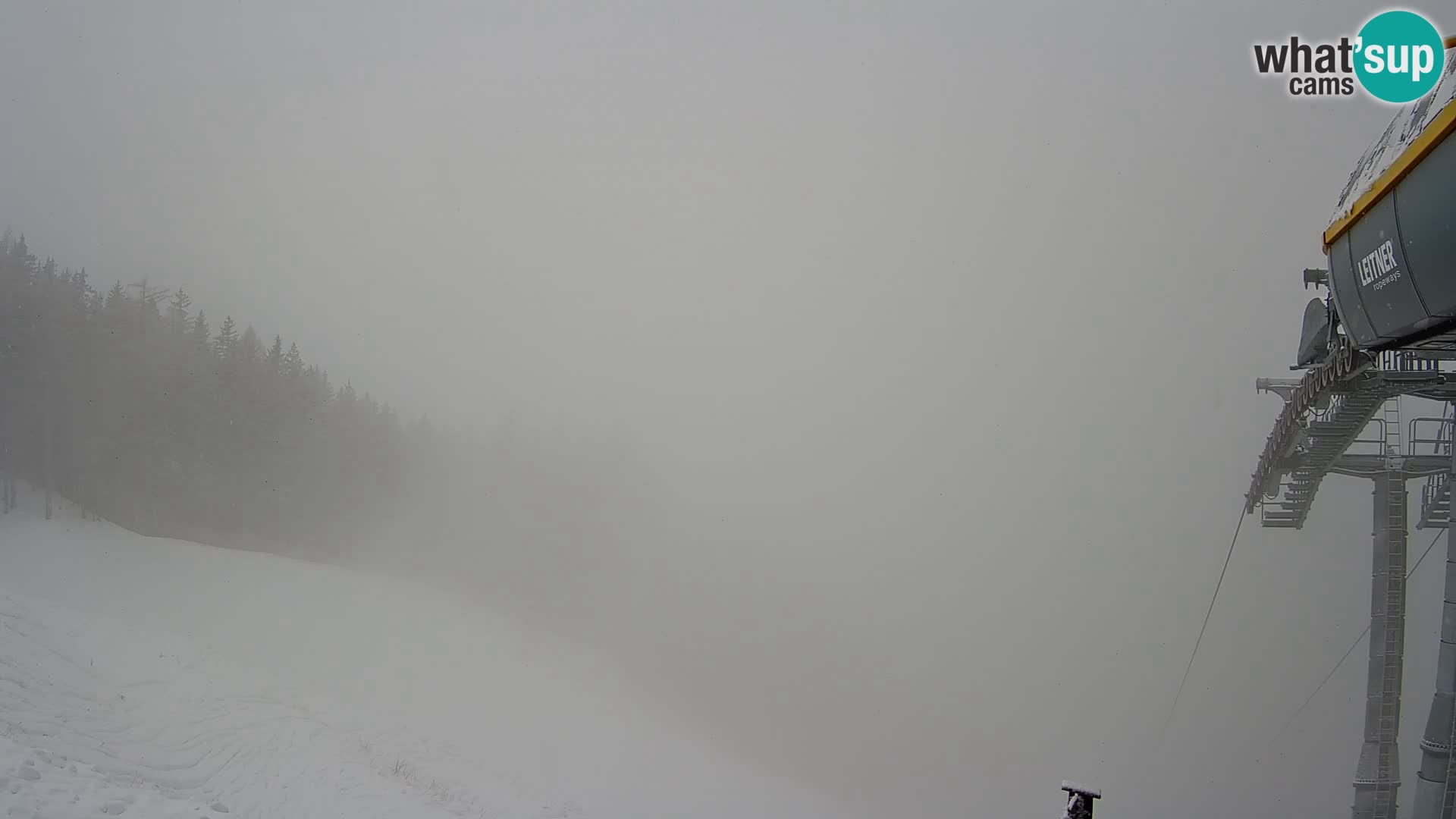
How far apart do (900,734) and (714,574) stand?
25900mm

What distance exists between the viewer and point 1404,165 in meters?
6.13

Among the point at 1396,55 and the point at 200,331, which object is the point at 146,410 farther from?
the point at 1396,55

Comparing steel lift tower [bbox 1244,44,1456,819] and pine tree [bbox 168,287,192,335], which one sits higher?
pine tree [bbox 168,287,192,335]

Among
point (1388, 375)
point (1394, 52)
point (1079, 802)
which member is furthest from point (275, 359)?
point (1394, 52)

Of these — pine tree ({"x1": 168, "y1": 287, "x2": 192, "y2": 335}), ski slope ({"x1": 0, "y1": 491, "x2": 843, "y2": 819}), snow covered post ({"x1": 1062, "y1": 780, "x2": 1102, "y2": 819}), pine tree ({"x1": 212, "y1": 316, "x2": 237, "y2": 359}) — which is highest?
pine tree ({"x1": 168, "y1": 287, "x2": 192, "y2": 335})

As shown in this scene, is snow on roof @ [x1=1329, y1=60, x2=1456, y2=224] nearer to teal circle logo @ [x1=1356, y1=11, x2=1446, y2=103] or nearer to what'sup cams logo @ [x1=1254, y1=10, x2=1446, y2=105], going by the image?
what'sup cams logo @ [x1=1254, y1=10, x2=1446, y2=105]

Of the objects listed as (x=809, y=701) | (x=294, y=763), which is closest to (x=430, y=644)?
(x=294, y=763)

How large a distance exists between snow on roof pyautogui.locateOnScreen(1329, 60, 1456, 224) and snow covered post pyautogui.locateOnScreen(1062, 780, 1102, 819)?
6.49 meters

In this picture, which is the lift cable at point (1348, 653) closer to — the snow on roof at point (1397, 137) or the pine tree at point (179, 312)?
the snow on roof at point (1397, 137)

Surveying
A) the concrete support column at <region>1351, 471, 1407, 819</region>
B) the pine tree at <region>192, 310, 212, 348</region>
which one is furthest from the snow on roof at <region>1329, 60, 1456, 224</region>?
the pine tree at <region>192, 310, 212, 348</region>

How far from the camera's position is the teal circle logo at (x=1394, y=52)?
1223 cm

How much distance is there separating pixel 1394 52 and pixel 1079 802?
1641cm

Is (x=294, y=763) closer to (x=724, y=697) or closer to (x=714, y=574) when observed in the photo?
(x=724, y=697)

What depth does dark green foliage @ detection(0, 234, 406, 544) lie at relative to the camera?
31.5 m
